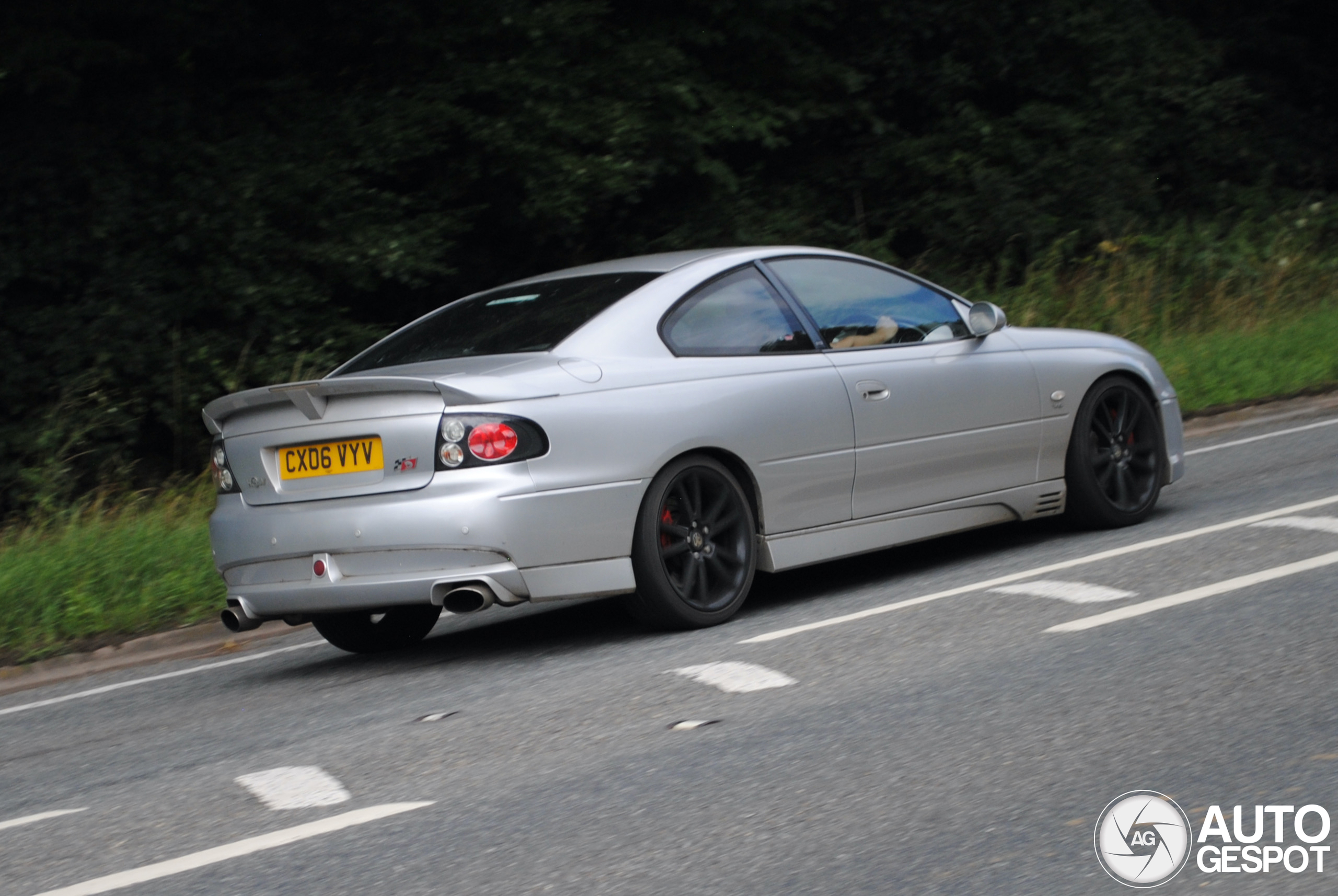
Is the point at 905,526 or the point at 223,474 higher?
the point at 223,474

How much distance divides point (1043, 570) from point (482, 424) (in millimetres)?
2569

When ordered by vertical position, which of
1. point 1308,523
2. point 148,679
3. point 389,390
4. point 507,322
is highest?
point 507,322

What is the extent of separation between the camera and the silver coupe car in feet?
19.3

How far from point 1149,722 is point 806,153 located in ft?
55.8

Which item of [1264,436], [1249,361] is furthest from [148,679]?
[1249,361]

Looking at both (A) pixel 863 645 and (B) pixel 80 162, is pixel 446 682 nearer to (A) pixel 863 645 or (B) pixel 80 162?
(A) pixel 863 645

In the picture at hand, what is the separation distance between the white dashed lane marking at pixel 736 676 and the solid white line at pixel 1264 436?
605 cm

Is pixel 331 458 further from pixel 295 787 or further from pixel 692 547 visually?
pixel 295 787

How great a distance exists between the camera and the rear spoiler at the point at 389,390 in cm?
587

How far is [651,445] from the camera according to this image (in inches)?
242

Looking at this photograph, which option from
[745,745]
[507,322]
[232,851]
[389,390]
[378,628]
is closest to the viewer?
[232,851]

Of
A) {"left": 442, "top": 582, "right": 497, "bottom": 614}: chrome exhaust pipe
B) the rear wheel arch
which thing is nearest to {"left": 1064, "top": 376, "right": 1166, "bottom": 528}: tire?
the rear wheel arch

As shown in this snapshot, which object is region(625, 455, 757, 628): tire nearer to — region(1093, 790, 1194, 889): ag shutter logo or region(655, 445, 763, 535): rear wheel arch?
region(655, 445, 763, 535): rear wheel arch

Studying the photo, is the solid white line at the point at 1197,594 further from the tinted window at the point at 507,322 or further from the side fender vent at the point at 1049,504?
the tinted window at the point at 507,322
